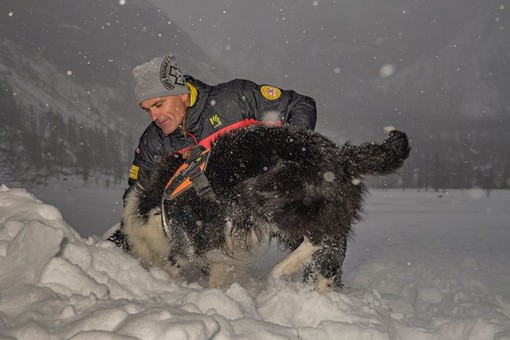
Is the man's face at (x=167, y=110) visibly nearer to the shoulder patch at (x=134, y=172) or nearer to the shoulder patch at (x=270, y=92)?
the shoulder patch at (x=134, y=172)

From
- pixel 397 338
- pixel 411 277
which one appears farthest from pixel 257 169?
pixel 411 277

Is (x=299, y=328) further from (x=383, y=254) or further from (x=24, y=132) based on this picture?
(x=24, y=132)

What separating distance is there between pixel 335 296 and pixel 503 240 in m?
5.77

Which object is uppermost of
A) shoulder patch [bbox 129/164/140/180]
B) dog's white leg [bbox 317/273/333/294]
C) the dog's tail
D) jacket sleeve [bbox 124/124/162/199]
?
the dog's tail

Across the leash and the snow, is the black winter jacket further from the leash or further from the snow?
the snow

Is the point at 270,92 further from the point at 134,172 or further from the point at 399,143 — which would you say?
the point at 134,172

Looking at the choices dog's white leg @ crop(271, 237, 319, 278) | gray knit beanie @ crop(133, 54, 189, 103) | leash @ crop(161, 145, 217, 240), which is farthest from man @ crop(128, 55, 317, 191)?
dog's white leg @ crop(271, 237, 319, 278)

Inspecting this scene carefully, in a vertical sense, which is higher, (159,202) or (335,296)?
(159,202)

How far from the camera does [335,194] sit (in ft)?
7.96

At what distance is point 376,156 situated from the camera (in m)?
2.50

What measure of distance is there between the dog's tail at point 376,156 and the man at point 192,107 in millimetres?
686

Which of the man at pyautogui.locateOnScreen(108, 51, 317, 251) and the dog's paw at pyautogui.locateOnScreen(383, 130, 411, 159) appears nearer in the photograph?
the dog's paw at pyautogui.locateOnScreen(383, 130, 411, 159)

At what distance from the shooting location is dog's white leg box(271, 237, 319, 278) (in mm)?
2543

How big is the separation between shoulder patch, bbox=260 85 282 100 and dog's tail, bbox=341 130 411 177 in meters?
1.19
